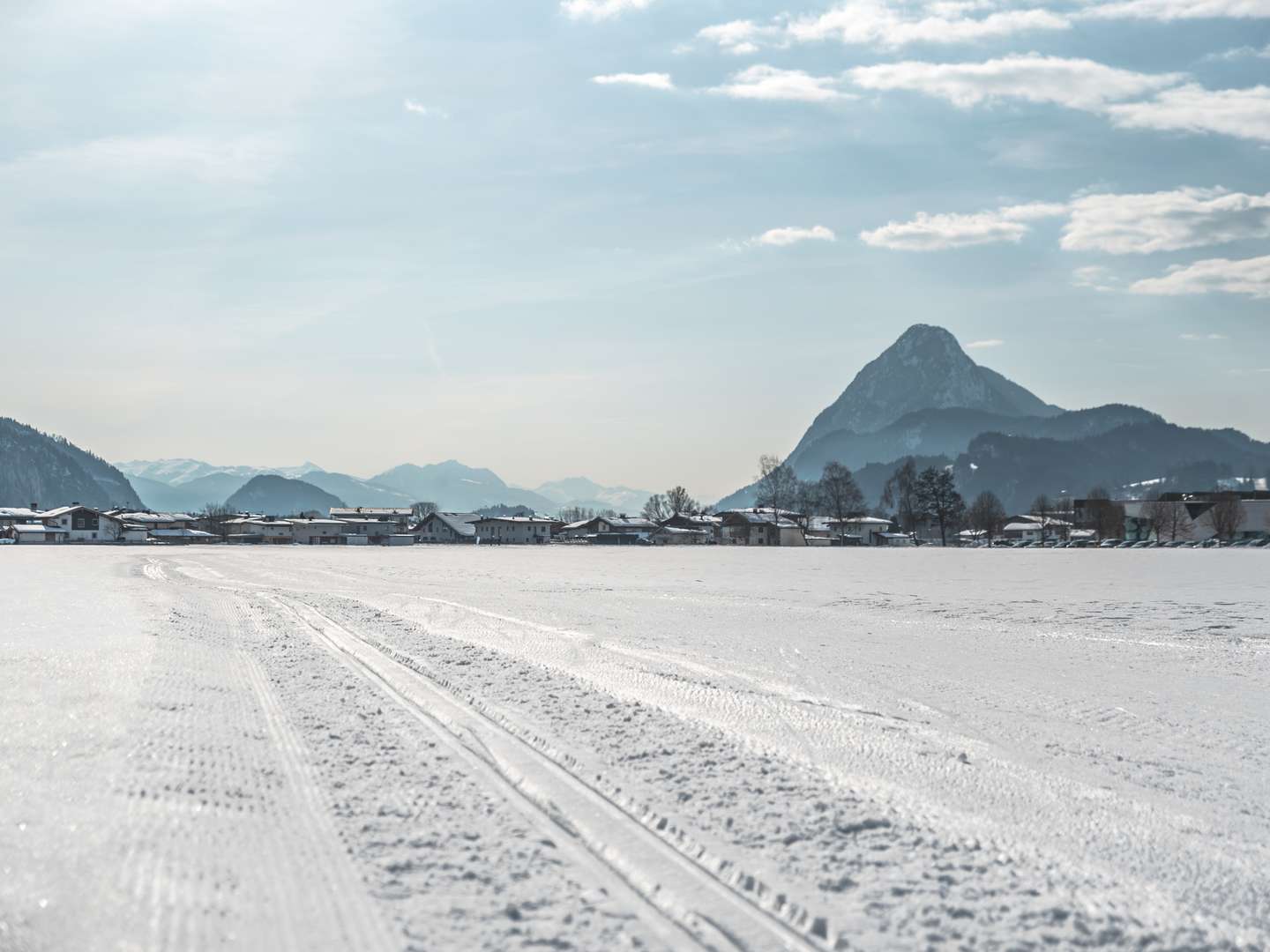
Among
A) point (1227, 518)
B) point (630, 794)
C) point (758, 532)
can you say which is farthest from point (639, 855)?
point (1227, 518)

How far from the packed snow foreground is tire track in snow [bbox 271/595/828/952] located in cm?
2

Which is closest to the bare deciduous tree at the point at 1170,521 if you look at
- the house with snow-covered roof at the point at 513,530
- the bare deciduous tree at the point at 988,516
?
the bare deciduous tree at the point at 988,516

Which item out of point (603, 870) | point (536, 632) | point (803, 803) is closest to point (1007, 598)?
point (536, 632)

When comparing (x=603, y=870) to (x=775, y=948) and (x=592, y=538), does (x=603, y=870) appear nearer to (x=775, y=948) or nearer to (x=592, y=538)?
(x=775, y=948)

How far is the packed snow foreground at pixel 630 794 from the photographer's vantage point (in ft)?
13.5

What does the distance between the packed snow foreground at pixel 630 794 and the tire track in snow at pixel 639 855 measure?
0.07 ft

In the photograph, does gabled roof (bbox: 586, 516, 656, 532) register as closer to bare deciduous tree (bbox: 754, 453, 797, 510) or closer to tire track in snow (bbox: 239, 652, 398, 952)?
bare deciduous tree (bbox: 754, 453, 797, 510)

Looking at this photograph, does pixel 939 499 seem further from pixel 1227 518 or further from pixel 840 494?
pixel 1227 518

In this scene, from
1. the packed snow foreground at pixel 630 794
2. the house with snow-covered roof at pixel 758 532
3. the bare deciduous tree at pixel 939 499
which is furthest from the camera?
the bare deciduous tree at pixel 939 499

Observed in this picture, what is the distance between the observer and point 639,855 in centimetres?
477

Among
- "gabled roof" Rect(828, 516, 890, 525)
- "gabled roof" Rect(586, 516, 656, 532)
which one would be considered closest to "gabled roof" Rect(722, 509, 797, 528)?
"gabled roof" Rect(828, 516, 890, 525)

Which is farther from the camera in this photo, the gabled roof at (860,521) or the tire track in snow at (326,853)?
the gabled roof at (860,521)

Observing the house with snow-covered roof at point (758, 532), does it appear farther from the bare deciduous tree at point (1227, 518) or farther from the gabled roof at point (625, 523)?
the bare deciduous tree at point (1227, 518)

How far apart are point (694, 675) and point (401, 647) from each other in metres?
4.34
